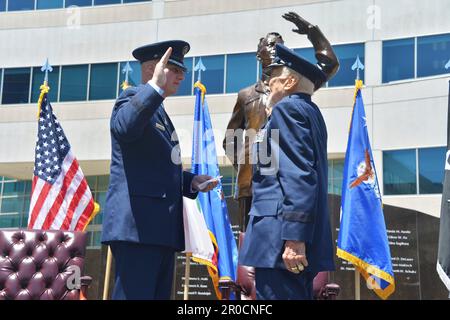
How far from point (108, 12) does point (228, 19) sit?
390cm

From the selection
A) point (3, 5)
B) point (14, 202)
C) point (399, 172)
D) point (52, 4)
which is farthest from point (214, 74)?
point (14, 202)

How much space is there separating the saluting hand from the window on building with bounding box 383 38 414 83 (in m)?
13.1

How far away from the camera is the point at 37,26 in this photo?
18875 millimetres

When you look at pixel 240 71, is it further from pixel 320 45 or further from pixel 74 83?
pixel 320 45

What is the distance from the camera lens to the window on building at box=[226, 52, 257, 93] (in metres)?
16.5

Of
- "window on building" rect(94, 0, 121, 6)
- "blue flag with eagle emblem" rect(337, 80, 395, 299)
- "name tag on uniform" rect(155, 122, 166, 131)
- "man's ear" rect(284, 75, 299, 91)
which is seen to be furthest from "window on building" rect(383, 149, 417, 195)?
"name tag on uniform" rect(155, 122, 166, 131)

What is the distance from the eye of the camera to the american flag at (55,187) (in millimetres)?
8438

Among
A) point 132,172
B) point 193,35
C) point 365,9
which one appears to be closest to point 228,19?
point 193,35

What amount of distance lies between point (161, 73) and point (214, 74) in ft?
45.7

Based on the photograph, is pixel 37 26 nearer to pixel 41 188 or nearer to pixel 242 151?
pixel 41 188

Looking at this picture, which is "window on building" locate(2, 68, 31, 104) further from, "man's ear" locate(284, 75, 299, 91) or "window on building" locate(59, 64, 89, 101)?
"man's ear" locate(284, 75, 299, 91)

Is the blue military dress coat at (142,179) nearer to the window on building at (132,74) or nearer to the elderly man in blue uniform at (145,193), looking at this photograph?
the elderly man in blue uniform at (145,193)

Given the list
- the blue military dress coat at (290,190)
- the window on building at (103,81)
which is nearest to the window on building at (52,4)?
the window on building at (103,81)

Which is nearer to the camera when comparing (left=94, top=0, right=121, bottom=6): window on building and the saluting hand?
the saluting hand
